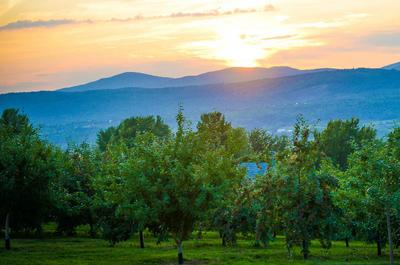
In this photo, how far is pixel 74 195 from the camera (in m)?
59.2

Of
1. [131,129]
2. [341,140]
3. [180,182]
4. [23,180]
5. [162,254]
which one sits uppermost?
[131,129]

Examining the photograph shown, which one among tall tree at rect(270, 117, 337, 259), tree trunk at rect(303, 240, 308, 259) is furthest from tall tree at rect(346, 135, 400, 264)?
tree trunk at rect(303, 240, 308, 259)

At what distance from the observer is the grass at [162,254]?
4181 centimetres

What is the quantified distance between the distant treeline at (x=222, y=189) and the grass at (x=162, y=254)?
150 centimetres

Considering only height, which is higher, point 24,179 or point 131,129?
point 131,129

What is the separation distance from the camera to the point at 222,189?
39375 millimetres

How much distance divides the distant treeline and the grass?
1504mm

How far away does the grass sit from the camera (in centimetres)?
4181

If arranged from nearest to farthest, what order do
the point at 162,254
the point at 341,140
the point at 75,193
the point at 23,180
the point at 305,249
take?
the point at 305,249 → the point at 23,180 → the point at 162,254 → the point at 75,193 → the point at 341,140

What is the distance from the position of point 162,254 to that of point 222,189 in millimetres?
10274

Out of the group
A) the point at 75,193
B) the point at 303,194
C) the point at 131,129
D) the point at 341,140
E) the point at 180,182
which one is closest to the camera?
the point at 180,182

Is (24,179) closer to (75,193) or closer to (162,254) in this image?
(75,193)

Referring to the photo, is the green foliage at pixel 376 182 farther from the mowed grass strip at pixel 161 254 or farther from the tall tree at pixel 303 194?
the mowed grass strip at pixel 161 254

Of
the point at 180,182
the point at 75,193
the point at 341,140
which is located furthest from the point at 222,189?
the point at 341,140
